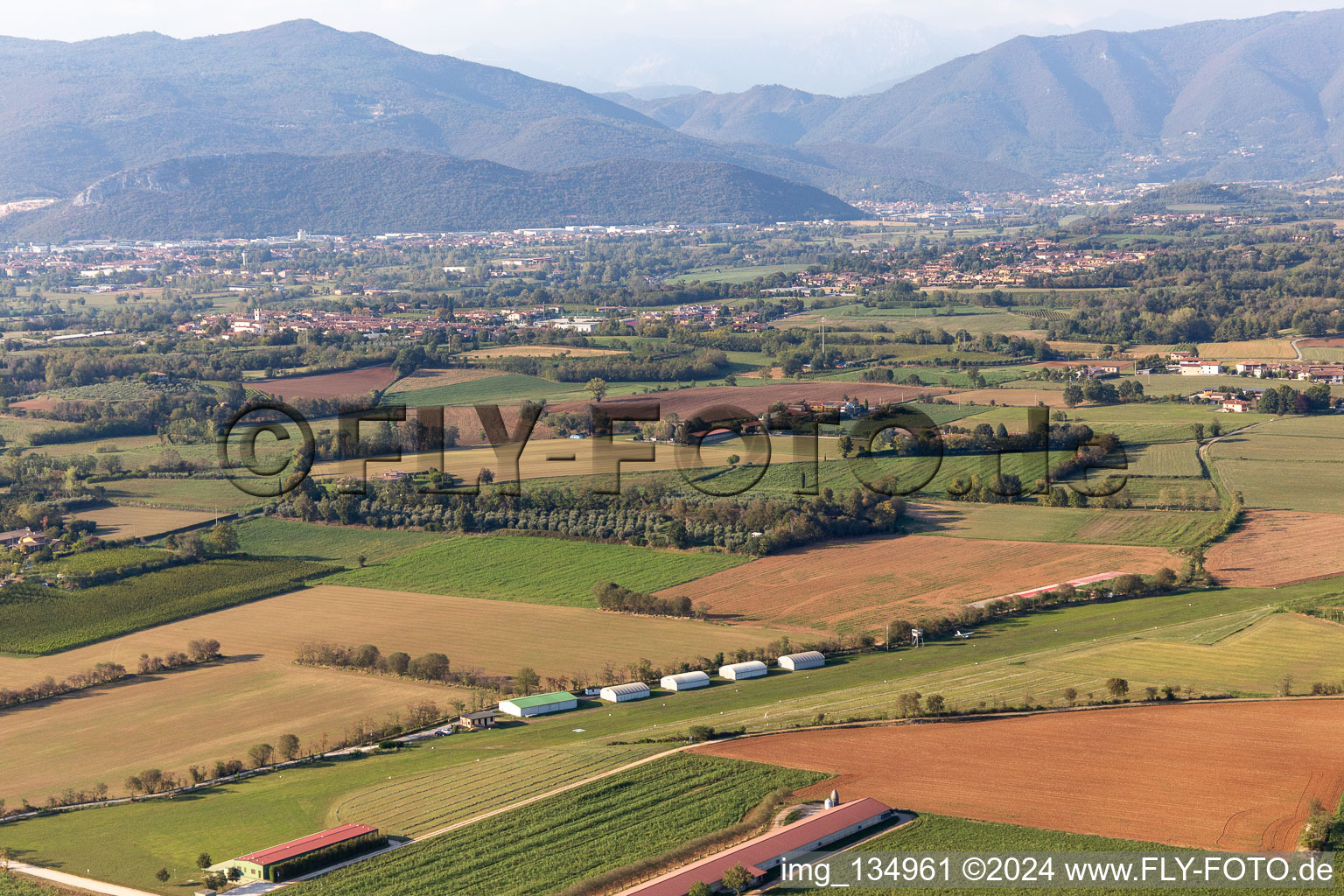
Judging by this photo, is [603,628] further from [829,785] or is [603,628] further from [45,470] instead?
[45,470]

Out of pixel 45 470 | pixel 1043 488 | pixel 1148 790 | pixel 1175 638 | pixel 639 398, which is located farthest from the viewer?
pixel 639 398

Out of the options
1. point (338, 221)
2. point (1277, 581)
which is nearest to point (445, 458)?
point (1277, 581)

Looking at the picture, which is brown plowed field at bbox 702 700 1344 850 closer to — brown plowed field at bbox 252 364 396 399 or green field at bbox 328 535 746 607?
green field at bbox 328 535 746 607

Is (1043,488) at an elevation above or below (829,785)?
above

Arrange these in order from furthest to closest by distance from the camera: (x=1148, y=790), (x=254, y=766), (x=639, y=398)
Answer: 1. (x=639, y=398)
2. (x=254, y=766)
3. (x=1148, y=790)

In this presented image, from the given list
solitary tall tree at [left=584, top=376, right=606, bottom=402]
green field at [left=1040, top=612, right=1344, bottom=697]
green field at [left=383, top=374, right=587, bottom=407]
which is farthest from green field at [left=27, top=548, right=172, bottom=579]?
solitary tall tree at [left=584, top=376, right=606, bottom=402]
